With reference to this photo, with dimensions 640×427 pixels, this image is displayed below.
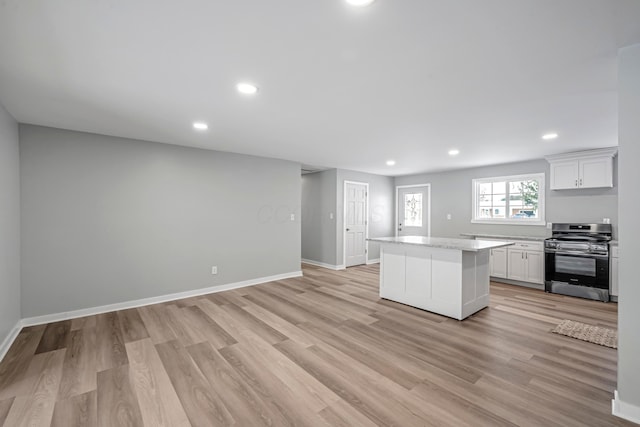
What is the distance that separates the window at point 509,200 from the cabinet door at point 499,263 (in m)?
0.73

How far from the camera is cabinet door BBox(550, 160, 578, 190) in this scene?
4902 mm

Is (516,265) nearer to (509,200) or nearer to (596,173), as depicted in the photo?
(509,200)

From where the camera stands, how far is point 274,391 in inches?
85.6

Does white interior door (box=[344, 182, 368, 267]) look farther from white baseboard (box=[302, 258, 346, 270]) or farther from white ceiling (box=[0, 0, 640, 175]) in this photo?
white ceiling (box=[0, 0, 640, 175])

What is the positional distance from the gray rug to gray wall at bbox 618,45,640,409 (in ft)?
4.60

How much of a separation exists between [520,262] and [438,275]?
2.72 meters

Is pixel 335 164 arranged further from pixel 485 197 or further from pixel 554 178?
pixel 554 178

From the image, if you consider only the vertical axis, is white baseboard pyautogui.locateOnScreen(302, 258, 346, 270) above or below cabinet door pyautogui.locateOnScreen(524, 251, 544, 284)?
below

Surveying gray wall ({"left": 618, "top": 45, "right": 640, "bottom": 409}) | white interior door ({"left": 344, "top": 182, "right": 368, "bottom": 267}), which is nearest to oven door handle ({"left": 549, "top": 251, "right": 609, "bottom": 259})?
gray wall ({"left": 618, "top": 45, "right": 640, "bottom": 409})

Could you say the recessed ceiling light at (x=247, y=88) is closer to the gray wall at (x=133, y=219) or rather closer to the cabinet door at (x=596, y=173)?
the gray wall at (x=133, y=219)

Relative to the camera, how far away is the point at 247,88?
2.49m

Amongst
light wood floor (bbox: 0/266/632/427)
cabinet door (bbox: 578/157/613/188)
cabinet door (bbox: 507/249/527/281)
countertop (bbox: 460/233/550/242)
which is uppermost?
cabinet door (bbox: 578/157/613/188)

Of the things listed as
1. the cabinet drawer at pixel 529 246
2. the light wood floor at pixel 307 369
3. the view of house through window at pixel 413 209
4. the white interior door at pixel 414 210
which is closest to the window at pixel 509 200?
the cabinet drawer at pixel 529 246

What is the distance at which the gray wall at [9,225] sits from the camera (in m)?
2.75
